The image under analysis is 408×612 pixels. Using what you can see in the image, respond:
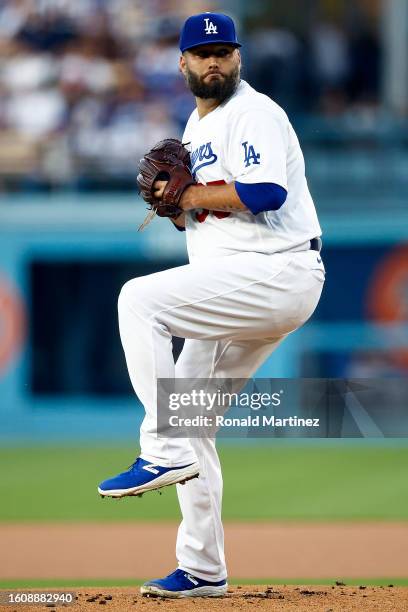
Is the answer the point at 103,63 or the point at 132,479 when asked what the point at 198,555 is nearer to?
the point at 132,479

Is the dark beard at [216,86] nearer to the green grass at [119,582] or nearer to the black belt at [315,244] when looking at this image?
the black belt at [315,244]

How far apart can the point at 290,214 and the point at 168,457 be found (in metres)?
A: 0.94

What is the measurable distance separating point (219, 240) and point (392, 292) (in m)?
9.51

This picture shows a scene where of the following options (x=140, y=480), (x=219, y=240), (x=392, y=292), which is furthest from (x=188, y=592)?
(x=392, y=292)

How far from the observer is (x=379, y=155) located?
1306 cm

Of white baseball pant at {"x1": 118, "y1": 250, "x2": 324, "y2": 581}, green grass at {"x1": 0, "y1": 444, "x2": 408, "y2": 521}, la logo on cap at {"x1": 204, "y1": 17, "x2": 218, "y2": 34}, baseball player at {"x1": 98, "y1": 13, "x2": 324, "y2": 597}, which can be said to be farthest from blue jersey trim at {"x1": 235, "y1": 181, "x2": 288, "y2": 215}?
green grass at {"x1": 0, "y1": 444, "x2": 408, "y2": 521}

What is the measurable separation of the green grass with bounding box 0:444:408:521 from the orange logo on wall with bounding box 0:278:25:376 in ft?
5.05

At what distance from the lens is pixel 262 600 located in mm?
4457

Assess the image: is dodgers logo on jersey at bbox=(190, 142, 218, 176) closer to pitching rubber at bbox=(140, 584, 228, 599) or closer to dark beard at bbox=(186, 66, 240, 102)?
dark beard at bbox=(186, 66, 240, 102)

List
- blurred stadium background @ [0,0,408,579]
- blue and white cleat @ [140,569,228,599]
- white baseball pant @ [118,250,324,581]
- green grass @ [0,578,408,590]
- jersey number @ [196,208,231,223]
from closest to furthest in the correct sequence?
white baseball pant @ [118,250,324,581]
jersey number @ [196,208,231,223]
blue and white cleat @ [140,569,228,599]
green grass @ [0,578,408,590]
blurred stadium background @ [0,0,408,579]

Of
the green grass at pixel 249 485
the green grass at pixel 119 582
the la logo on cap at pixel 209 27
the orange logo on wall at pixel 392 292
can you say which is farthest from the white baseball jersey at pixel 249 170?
the orange logo on wall at pixel 392 292

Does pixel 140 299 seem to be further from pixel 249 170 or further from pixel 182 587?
pixel 182 587

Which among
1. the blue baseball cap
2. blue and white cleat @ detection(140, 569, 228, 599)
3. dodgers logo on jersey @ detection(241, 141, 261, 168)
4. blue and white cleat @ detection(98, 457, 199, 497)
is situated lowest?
blue and white cleat @ detection(140, 569, 228, 599)

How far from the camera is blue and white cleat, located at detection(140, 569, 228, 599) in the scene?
4.56m
